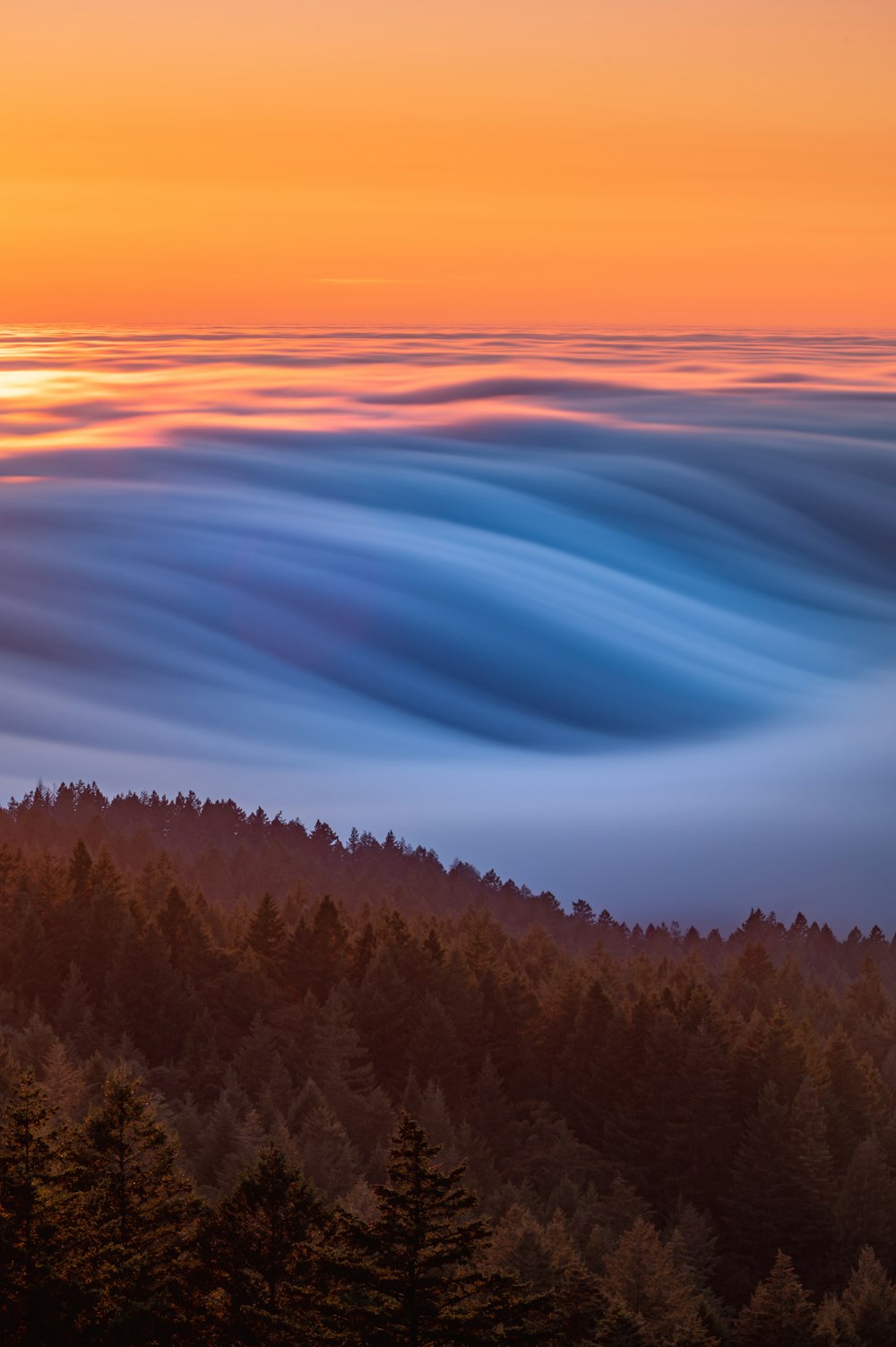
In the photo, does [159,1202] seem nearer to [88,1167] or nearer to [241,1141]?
[88,1167]

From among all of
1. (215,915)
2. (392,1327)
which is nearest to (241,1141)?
(392,1327)

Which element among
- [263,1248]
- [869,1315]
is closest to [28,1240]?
[263,1248]

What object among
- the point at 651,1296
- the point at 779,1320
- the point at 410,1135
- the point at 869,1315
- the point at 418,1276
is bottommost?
the point at 779,1320

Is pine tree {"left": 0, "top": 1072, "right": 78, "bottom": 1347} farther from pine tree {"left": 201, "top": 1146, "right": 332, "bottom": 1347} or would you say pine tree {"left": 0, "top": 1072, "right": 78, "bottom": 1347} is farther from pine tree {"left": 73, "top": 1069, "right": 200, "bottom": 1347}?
pine tree {"left": 201, "top": 1146, "right": 332, "bottom": 1347}

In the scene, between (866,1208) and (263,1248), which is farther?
(866,1208)

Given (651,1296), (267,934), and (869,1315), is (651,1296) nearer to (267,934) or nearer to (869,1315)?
(869,1315)

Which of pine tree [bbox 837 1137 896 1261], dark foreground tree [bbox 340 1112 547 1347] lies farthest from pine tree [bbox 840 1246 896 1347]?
dark foreground tree [bbox 340 1112 547 1347]
